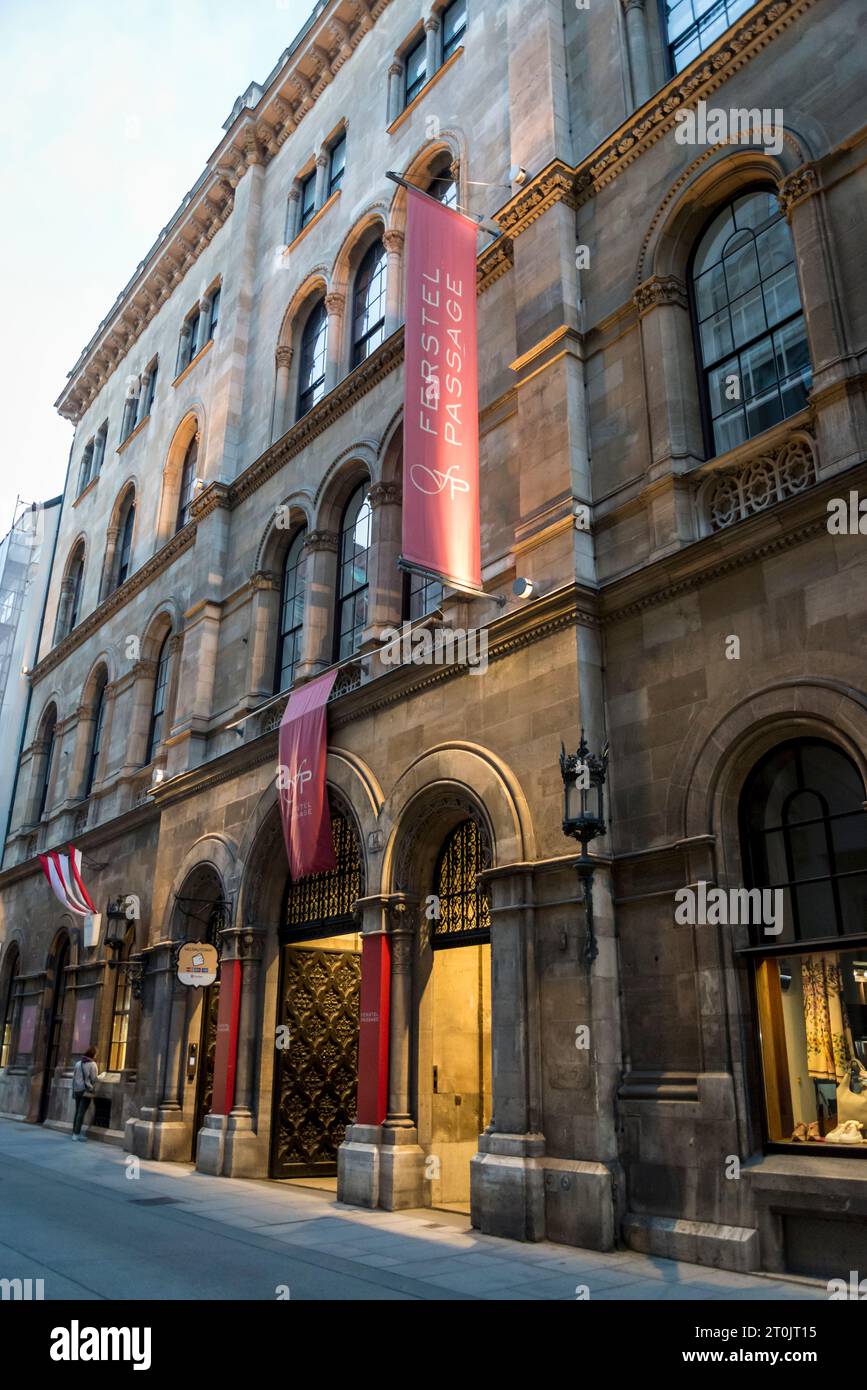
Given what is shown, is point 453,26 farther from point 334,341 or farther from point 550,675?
point 550,675

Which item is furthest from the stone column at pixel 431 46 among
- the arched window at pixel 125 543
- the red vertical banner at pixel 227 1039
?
the red vertical banner at pixel 227 1039

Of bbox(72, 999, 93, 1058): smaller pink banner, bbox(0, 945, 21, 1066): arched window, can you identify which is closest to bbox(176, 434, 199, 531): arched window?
bbox(72, 999, 93, 1058): smaller pink banner

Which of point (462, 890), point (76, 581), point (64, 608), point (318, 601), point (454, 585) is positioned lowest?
point (462, 890)

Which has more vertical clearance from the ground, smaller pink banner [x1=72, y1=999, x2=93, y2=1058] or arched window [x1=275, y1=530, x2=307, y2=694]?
arched window [x1=275, y1=530, x2=307, y2=694]

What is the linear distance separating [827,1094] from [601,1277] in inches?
106

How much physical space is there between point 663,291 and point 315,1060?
42.5 ft

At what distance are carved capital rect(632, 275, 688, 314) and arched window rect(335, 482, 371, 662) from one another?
664 cm

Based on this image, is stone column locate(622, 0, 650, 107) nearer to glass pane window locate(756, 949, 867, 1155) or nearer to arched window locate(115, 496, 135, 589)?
glass pane window locate(756, 949, 867, 1155)

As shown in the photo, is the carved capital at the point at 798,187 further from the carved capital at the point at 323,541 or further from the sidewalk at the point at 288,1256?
the sidewalk at the point at 288,1256

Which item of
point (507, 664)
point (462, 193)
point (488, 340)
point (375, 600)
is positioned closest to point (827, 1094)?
point (507, 664)

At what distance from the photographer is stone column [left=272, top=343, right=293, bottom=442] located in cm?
2203

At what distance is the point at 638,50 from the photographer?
14695 mm

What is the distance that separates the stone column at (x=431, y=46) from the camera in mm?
19500

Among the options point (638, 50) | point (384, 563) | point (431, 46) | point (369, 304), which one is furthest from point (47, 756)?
point (638, 50)
